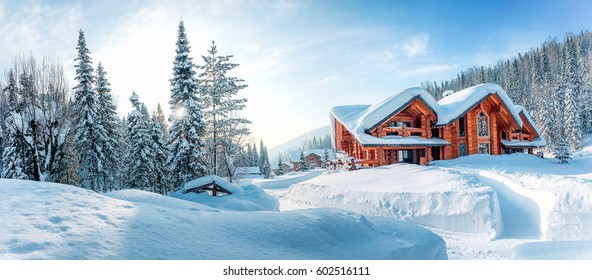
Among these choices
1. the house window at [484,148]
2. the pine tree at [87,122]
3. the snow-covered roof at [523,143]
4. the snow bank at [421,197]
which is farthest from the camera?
the pine tree at [87,122]

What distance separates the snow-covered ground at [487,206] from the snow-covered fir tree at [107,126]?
18627 mm

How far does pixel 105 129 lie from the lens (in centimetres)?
2439

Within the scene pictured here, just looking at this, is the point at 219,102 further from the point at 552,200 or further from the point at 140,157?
the point at 552,200

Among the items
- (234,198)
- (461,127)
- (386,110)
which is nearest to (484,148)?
(461,127)

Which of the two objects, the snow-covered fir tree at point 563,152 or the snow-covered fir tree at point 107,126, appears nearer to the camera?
the snow-covered fir tree at point 563,152

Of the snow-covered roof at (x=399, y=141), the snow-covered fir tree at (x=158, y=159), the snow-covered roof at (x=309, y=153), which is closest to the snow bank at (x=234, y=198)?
the snow-covered roof at (x=399, y=141)

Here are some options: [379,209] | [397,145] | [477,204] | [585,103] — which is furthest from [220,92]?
[585,103]

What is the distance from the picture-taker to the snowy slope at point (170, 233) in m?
3.29

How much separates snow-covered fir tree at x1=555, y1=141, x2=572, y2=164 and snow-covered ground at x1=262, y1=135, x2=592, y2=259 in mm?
2855

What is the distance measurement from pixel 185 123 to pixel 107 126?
1102 cm

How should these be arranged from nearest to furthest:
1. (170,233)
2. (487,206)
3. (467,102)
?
(170,233) → (487,206) → (467,102)

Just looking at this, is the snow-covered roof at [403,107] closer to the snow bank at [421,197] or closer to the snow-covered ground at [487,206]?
the snow bank at [421,197]

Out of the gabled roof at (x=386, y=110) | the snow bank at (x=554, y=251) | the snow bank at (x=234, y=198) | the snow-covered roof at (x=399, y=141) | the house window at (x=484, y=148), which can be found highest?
the gabled roof at (x=386, y=110)
